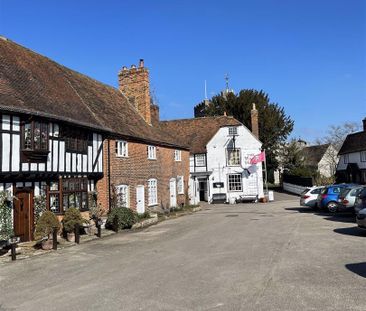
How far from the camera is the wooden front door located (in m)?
16.1

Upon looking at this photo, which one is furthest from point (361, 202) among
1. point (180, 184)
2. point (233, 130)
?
point (233, 130)

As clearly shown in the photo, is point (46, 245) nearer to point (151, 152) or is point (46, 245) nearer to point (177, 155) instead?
point (151, 152)

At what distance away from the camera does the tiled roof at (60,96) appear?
55.7 ft

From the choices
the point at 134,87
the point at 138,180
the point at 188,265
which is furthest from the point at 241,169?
the point at 188,265

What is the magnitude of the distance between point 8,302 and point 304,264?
6741 millimetres

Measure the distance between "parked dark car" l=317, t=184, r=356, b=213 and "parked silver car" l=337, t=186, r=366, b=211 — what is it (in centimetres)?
177

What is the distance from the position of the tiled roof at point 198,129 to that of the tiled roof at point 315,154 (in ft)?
90.1

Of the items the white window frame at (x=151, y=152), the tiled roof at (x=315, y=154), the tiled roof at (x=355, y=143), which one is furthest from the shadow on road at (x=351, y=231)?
the tiled roof at (x=315, y=154)

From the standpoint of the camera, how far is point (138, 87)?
31.7 metres

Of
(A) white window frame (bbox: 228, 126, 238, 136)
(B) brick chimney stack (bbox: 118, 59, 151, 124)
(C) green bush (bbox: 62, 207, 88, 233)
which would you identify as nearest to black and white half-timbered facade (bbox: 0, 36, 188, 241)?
(C) green bush (bbox: 62, 207, 88, 233)

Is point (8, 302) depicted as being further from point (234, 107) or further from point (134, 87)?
point (234, 107)

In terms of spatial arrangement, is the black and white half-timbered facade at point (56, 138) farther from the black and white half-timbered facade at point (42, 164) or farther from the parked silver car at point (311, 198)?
the parked silver car at point (311, 198)

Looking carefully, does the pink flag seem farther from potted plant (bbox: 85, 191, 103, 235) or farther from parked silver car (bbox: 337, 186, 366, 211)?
potted plant (bbox: 85, 191, 103, 235)

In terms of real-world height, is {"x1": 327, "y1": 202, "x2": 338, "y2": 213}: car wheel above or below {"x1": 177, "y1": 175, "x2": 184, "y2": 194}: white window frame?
below
